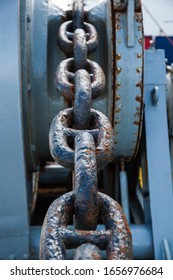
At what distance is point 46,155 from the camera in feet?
6.13

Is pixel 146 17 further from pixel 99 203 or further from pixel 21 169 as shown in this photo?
pixel 99 203

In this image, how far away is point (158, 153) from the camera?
6.03 feet

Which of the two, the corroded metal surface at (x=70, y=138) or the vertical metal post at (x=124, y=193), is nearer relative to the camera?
the corroded metal surface at (x=70, y=138)

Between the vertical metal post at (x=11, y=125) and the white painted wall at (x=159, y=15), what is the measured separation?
6.22 meters

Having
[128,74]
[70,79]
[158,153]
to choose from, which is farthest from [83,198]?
[158,153]

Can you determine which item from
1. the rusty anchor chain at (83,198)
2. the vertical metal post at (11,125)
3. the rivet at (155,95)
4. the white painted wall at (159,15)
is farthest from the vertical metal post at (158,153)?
the white painted wall at (159,15)

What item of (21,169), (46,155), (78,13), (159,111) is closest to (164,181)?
(159,111)

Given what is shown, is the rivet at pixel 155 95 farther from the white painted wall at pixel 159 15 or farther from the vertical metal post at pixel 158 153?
the white painted wall at pixel 159 15

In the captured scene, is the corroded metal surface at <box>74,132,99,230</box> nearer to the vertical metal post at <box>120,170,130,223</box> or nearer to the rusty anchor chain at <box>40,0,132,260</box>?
the rusty anchor chain at <box>40,0,132,260</box>

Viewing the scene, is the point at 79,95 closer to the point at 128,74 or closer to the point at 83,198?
the point at 83,198

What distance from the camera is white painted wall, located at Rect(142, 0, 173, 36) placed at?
23.7ft

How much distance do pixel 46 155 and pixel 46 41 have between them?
53cm

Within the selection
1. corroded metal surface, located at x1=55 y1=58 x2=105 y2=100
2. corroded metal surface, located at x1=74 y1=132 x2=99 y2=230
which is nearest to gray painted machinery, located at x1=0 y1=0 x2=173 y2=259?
corroded metal surface, located at x1=55 y1=58 x2=105 y2=100

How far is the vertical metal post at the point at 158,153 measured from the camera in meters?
1.74
